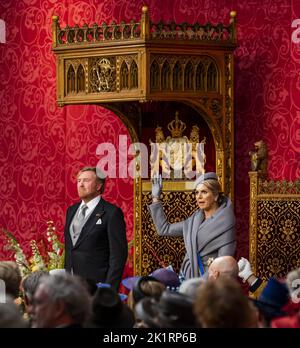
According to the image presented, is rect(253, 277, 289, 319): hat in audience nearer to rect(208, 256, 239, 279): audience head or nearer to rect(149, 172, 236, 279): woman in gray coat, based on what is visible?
rect(208, 256, 239, 279): audience head

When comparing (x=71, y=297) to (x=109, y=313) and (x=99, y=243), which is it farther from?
(x=99, y=243)

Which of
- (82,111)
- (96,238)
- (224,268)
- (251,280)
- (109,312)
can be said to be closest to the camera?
(109,312)

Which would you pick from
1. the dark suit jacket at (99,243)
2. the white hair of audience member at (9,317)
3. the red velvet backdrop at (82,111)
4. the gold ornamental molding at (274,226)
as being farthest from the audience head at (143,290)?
the red velvet backdrop at (82,111)

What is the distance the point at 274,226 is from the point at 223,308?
3.61 m

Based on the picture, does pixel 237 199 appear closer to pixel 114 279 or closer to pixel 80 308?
pixel 114 279

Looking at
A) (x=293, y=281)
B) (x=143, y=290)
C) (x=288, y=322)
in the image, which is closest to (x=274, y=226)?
(x=293, y=281)

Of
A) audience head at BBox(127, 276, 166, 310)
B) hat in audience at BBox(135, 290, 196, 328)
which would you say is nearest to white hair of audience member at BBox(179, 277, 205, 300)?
audience head at BBox(127, 276, 166, 310)

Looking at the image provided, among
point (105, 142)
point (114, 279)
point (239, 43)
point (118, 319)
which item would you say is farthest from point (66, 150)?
point (118, 319)

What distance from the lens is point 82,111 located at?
8969mm

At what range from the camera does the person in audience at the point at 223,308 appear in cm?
398

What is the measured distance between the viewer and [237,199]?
8219 mm

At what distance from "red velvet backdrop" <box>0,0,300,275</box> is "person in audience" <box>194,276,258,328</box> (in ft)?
13.4

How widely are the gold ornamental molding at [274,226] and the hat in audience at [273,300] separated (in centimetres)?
267

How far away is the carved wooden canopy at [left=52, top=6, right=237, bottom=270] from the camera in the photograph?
7.72m
